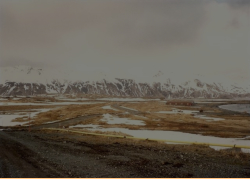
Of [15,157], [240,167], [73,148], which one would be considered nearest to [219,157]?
[240,167]

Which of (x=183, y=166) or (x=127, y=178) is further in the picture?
(x=183, y=166)

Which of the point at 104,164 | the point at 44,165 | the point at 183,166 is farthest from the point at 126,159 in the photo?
the point at 44,165

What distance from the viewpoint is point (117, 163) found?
1922 centimetres

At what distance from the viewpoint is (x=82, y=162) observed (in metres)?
19.8

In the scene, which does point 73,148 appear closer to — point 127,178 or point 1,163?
point 1,163

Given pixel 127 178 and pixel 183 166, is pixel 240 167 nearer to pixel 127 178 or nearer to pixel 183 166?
pixel 183 166

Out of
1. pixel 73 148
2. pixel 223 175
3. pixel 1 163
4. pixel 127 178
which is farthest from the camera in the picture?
pixel 73 148

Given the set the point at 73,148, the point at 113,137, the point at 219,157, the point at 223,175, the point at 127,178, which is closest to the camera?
the point at 127,178

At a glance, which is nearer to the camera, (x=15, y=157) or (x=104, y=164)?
(x=104, y=164)

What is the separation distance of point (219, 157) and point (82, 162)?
14249 mm

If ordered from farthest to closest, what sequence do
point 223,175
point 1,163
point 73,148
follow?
point 73,148 → point 1,163 → point 223,175

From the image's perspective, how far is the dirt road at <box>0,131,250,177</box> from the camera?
16431 millimetres

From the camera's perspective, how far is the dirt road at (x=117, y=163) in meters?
16.4

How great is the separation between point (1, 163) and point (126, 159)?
12096mm
